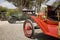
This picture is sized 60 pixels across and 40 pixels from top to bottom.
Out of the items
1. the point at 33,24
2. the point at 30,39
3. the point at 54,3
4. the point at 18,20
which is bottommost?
the point at 18,20

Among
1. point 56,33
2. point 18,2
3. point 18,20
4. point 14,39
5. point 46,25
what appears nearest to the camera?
point 56,33

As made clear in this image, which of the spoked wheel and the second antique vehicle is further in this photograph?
the spoked wheel

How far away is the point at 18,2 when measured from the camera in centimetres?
3872

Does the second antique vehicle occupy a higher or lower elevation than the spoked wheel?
higher

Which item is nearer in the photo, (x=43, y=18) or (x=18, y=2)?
(x=43, y=18)

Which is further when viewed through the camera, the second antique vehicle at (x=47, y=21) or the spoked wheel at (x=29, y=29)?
the spoked wheel at (x=29, y=29)

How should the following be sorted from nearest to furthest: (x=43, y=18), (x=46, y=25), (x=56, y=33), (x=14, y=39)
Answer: (x=56, y=33), (x=46, y=25), (x=43, y=18), (x=14, y=39)

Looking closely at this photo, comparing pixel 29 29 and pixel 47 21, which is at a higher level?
pixel 47 21

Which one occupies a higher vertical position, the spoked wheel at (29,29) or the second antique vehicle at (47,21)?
the second antique vehicle at (47,21)

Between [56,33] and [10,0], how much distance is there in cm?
3363

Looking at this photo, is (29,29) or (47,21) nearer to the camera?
(47,21)

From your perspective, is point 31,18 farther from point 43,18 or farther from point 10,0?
point 10,0

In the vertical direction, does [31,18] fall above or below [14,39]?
above

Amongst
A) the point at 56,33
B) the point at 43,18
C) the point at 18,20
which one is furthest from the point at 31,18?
the point at 18,20
